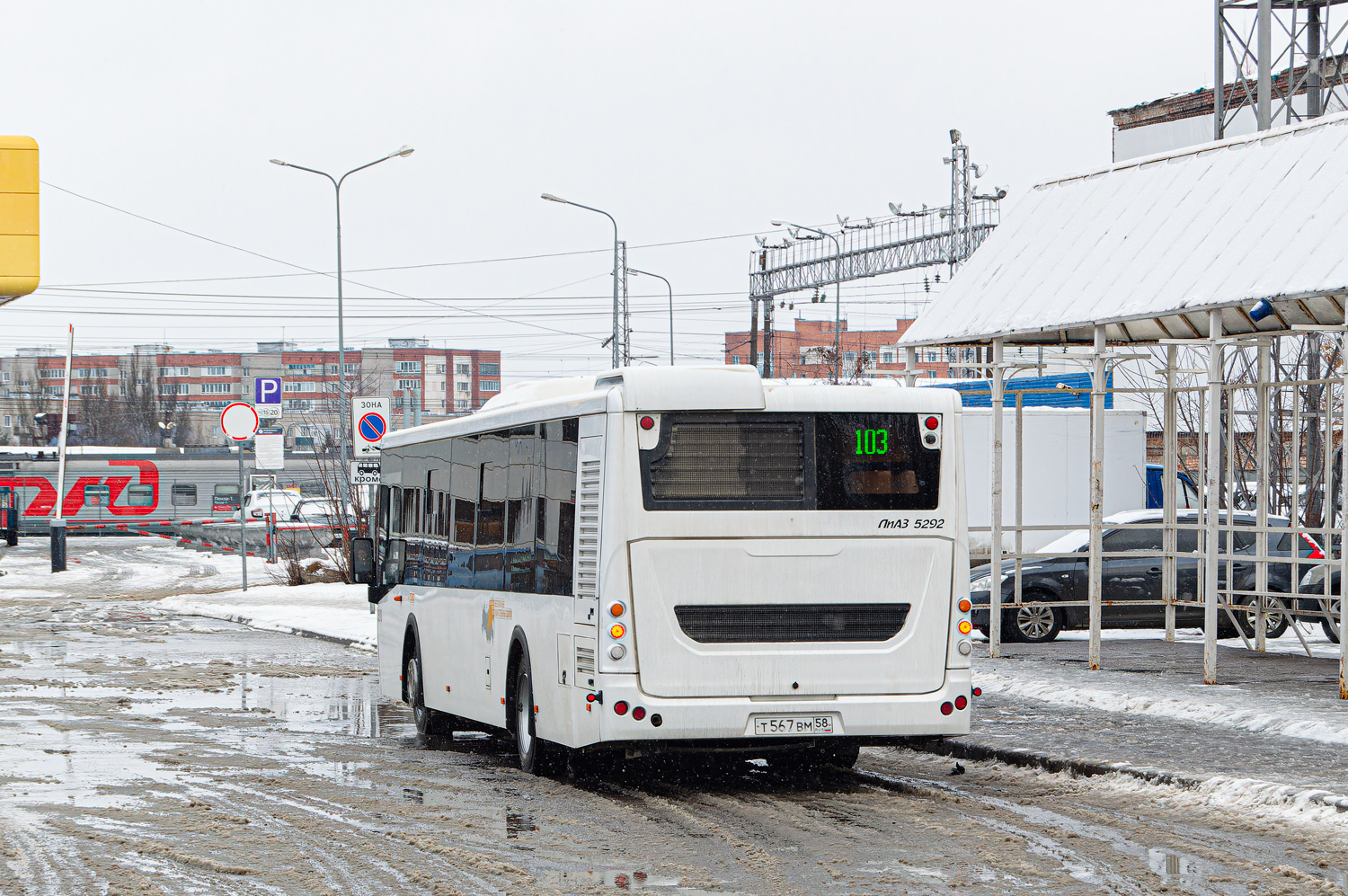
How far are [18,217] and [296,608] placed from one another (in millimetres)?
14671

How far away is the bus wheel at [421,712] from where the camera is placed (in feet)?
46.6

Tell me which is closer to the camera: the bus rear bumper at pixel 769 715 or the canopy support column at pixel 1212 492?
the bus rear bumper at pixel 769 715

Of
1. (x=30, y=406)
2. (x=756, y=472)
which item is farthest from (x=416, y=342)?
(x=756, y=472)

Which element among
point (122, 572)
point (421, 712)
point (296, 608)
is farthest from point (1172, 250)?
point (122, 572)

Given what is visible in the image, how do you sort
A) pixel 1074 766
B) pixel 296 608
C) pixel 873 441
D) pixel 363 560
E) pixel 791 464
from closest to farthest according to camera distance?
pixel 791 464 → pixel 873 441 → pixel 1074 766 → pixel 363 560 → pixel 296 608

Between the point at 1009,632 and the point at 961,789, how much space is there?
34.9 ft

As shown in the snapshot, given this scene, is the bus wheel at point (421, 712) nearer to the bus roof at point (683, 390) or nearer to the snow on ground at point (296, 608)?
the bus roof at point (683, 390)

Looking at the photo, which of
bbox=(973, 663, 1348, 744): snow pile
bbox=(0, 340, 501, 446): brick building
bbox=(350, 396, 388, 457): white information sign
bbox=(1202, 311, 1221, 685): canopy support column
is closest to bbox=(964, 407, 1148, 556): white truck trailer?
bbox=(350, 396, 388, 457): white information sign

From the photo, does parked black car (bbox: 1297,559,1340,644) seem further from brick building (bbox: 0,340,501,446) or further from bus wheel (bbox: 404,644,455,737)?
brick building (bbox: 0,340,501,446)

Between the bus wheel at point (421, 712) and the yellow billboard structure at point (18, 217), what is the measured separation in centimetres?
552

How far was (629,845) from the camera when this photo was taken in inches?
344

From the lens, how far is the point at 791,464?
1061 cm

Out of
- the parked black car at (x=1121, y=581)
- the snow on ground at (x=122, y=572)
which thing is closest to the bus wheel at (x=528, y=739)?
the parked black car at (x=1121, y=581)

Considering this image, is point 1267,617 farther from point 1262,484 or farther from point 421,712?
point 421,712
